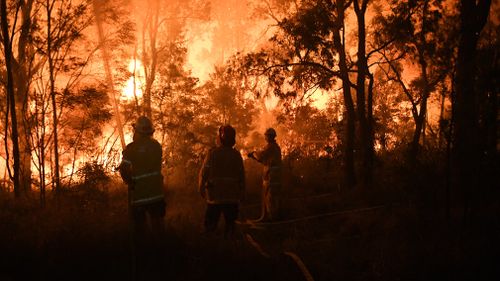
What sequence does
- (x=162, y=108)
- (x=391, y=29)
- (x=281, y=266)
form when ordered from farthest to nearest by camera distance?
(x=162, y=108)
(x=391, y=29)
(x=281, y=266)

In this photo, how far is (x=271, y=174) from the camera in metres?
9.88

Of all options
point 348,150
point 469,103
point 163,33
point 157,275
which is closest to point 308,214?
point 348,150

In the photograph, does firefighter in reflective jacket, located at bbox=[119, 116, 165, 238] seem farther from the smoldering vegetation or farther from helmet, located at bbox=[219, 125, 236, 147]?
helmet, located at bbox=[219, 125, 236, 147]

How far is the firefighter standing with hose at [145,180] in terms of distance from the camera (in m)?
5.92

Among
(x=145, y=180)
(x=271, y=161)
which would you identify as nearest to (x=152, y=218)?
(x=145, y=180)

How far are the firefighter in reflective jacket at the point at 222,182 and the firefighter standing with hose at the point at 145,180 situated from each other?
1.07m

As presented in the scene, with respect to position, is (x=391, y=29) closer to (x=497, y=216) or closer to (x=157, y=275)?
(x=497, y=216)

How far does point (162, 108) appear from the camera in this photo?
69.9ft

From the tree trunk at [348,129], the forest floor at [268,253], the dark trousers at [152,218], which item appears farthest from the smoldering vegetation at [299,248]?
the tree trunk at [348,129]

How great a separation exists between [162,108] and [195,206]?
Result: 31.5 feet

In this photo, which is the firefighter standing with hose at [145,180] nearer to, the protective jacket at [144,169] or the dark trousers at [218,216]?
the protective jacket at [144,169]

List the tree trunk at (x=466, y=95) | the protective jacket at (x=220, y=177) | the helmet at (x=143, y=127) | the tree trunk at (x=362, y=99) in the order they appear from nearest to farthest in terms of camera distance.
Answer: the helmet at (x=143, y=127), the protective jacket at (x=220, y=177), the tree trunk at (x=466, y=95), the tree trunk at (x=362, y=99)

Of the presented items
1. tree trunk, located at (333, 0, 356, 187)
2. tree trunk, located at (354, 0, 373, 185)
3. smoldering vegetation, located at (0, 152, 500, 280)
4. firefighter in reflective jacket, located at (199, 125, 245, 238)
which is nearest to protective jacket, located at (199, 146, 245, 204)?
firefighter in reflective jacket, located at (199, 125, 245, 238)

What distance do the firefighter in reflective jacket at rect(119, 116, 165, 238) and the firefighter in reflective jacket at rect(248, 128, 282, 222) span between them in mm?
3599
